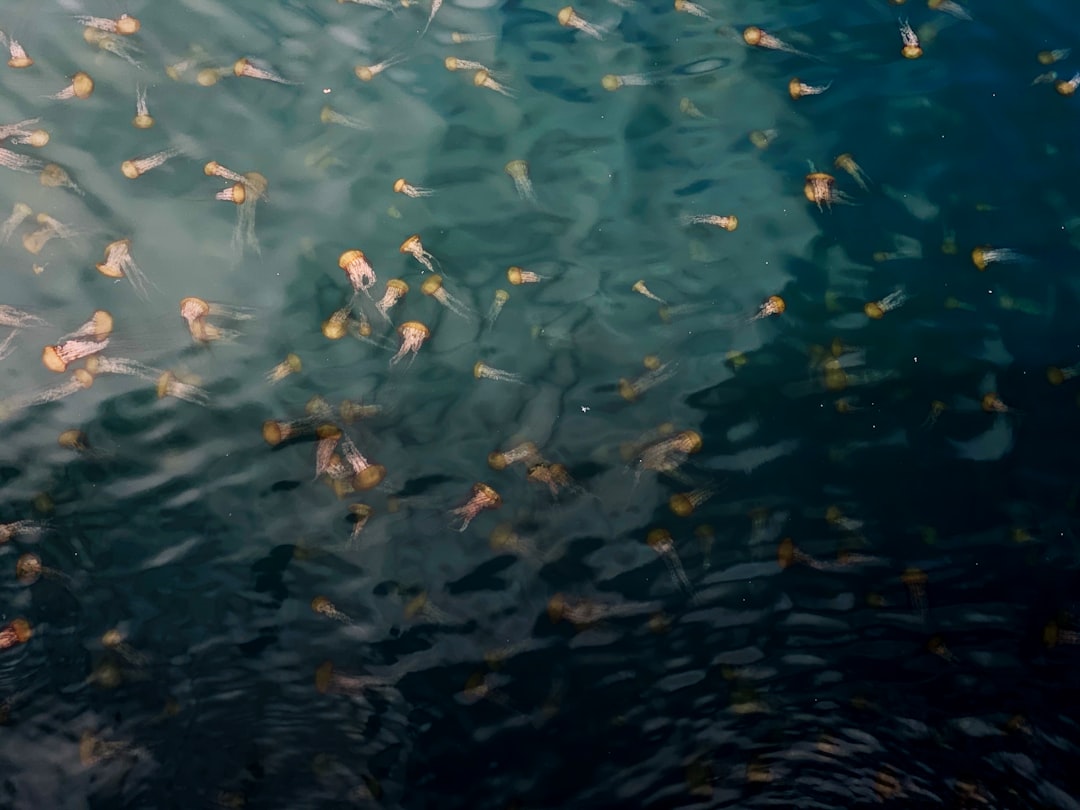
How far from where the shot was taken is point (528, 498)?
4.57 ft

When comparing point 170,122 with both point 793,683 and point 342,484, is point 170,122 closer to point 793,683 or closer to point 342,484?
point 342,484

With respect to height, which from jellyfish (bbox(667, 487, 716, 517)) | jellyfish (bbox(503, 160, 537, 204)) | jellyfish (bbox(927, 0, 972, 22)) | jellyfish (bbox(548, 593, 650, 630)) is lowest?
jellyfish (bbox(548, 593, 650, 630))

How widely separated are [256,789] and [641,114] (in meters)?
1.56

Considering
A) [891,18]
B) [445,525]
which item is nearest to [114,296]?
[445,525]

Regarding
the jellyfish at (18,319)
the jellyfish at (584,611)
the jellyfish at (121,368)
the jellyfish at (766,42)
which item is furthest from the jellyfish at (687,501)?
the jellyfish at (18,319)

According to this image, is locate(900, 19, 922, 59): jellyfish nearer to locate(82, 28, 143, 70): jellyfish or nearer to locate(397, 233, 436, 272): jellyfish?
locate(397, 233, 436, 272): jellyfish

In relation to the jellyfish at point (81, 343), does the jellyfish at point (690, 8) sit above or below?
above

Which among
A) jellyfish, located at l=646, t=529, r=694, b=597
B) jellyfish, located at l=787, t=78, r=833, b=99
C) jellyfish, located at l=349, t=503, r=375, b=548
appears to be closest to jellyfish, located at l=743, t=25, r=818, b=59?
jellyfish, located at l=787, t=78, r=833, b=99

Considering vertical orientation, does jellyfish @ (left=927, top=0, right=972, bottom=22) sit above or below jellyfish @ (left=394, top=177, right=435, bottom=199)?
above

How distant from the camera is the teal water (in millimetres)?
1387

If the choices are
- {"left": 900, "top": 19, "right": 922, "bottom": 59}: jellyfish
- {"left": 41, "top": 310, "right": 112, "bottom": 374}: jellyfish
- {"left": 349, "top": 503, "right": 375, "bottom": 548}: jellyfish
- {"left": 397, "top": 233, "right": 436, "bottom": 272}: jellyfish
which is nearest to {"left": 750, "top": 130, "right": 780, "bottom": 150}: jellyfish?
{"left": 900, "top": 19, "right": 922, "bottom": 59}: jellyfish

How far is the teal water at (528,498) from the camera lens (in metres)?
1.39

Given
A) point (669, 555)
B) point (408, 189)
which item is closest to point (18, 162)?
point (408, 189)

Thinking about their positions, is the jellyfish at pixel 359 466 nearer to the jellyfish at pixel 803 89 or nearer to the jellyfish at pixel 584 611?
the jellyfish at pixel 584 611
